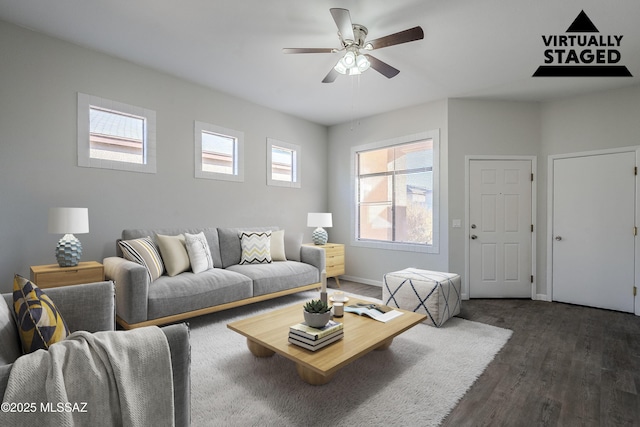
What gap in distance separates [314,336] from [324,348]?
0.39 feet

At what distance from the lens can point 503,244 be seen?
14.2 ft

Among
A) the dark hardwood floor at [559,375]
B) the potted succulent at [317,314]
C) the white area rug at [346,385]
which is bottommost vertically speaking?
the dark hardwood floor at [559,375]

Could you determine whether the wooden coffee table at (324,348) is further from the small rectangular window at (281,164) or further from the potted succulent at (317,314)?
the small rectangular window at (281,164)

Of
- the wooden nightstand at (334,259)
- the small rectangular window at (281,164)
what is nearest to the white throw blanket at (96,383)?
the wooden nightstand at (334,259)

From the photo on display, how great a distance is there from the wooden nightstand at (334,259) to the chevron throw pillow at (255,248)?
38.8 inches

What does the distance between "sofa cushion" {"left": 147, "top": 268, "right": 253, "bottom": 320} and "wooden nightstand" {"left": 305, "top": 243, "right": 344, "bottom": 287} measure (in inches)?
63.8

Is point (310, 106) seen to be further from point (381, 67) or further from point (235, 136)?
point (381, 67)

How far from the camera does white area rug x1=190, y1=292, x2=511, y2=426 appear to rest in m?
1.76

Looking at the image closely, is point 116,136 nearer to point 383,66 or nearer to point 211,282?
point 211,282

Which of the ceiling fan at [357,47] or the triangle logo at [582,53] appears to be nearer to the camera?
the ceiling fan at [357,47]

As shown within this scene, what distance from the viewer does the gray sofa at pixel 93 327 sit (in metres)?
1.17

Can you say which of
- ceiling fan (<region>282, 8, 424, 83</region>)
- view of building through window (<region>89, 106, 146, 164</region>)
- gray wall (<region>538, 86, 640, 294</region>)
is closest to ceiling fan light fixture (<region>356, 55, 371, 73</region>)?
ceiling fan (<region>282, 8, 424, 83</region>)

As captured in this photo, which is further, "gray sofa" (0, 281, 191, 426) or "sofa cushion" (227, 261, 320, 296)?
"sofa cushion" (227, 261, 320, 296)

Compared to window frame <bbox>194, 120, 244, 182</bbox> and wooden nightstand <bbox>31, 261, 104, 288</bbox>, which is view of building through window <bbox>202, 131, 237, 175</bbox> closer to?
window frame <bbox>194, 120, 244, 182</bbox>
